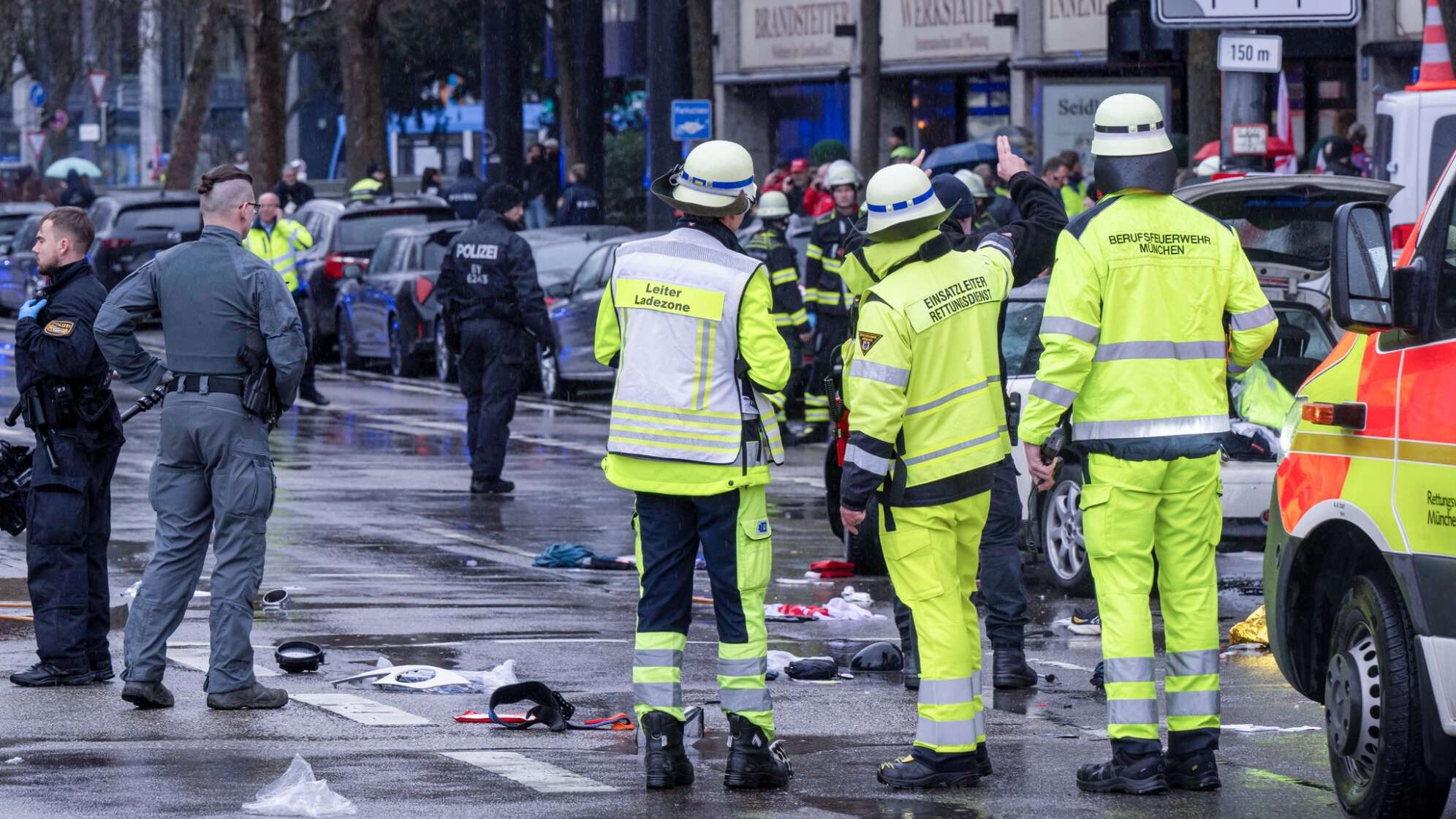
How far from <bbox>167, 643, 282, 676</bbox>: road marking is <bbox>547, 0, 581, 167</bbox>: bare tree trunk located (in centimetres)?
3010

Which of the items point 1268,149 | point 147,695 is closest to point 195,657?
point 147,695

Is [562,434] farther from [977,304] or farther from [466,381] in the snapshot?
[977,304]

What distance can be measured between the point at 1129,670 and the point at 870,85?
22848 millimetres

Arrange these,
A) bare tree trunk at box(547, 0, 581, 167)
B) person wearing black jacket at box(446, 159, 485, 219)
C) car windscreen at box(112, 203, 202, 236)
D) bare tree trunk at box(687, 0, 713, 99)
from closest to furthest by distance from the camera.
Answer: person wearing black jacket at box(446, 159, 485, 219)
bare tree trunk at box(687, 0, 713, 99)
car windscreen at box(112, 203, 202, 236)
bare tree trunk at box(547, 0, 581, 167)

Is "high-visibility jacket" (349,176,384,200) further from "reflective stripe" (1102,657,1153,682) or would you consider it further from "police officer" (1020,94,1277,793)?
"reflective stripe" (1102,657,1153,682)

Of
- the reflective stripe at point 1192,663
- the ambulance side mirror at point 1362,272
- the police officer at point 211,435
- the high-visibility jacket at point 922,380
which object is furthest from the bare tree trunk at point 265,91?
the ambulance side mirror at point 1362,272

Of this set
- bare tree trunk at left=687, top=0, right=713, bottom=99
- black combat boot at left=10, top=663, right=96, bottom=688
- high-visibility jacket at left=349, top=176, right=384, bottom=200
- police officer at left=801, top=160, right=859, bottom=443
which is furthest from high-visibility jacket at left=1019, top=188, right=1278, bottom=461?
bare tree trunk at left=687, top=0, right=713, bottom=99

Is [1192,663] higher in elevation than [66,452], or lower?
lower

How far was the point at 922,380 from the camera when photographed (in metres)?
7.32

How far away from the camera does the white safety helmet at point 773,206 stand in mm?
16828

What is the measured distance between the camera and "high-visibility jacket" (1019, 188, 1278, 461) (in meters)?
7.19

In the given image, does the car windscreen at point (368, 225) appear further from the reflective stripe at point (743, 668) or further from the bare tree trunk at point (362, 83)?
the reflective stripe at point (743, 668)

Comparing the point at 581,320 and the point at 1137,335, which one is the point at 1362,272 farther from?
the point at 581,320

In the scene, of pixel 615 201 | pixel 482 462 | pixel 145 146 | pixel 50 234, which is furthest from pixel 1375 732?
pixel 145 146
